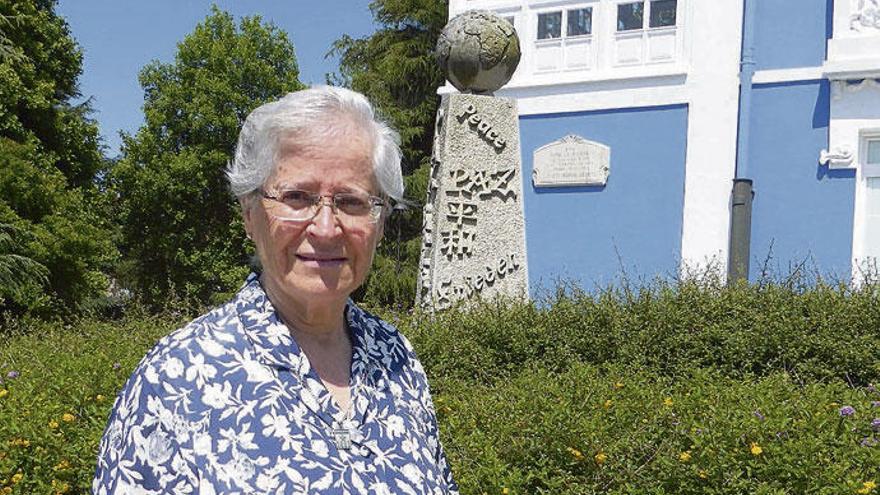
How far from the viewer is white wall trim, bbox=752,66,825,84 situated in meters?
13.0

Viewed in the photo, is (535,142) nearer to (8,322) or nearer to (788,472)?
(8,322)

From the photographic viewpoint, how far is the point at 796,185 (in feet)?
43.3

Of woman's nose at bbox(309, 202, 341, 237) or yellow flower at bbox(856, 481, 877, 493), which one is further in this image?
yellow flower at bbox(856, 481, 877, 493)

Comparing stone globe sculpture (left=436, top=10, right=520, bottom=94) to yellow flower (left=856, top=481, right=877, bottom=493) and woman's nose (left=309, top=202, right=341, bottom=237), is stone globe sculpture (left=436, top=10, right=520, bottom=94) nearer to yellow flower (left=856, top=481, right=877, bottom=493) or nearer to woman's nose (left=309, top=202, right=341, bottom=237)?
yellow flower (left=856, top=481, right=877, bottom=493)

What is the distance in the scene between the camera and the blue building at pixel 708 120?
42.0 feet

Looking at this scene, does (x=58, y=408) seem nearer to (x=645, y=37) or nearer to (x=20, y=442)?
(x=20, y=442)

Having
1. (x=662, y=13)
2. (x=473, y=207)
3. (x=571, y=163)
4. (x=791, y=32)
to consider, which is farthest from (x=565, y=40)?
(x=473, y=207)

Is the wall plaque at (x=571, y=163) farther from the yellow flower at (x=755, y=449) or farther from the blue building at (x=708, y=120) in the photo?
the yellow flower at (x=755, y=449)

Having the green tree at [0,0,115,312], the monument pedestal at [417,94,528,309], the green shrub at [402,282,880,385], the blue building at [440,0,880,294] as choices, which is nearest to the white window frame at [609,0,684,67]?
the blue building at [440,0,880,294]

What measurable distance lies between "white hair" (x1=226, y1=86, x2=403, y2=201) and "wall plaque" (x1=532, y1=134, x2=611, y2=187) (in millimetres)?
12542

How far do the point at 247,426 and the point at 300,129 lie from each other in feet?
1.99

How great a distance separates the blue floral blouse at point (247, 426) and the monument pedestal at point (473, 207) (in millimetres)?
5813

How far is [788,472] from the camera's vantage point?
11.3ft

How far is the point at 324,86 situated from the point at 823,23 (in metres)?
12.6
